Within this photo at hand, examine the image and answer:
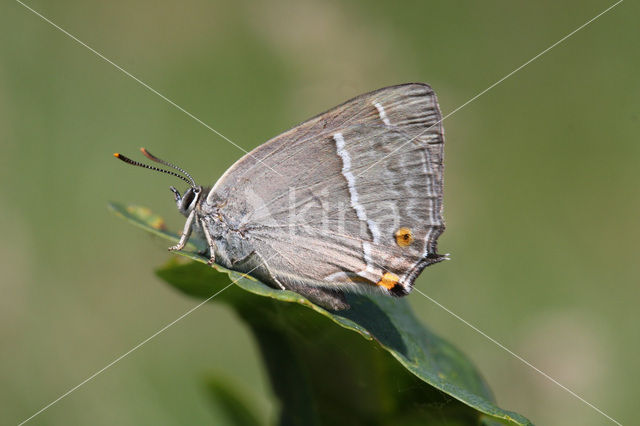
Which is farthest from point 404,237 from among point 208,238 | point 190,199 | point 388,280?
point 190,199

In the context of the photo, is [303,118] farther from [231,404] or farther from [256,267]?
[231,404]

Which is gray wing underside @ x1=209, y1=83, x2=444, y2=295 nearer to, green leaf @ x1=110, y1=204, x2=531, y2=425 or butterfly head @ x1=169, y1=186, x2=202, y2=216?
butterfly head @ x1=169, y1=186, x2=202, y2=216

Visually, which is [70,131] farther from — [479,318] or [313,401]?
[313,401]

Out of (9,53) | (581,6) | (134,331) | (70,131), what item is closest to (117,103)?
(70,131)

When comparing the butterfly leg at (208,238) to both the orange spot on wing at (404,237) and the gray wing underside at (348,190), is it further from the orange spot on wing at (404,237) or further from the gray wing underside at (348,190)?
the orange spot on wing at (404,237)

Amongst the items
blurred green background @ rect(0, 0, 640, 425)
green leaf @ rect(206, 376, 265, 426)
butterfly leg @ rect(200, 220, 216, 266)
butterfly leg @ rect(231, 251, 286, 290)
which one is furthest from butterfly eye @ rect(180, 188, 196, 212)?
blurred green background @ rect(0, 0, 640, 425)
